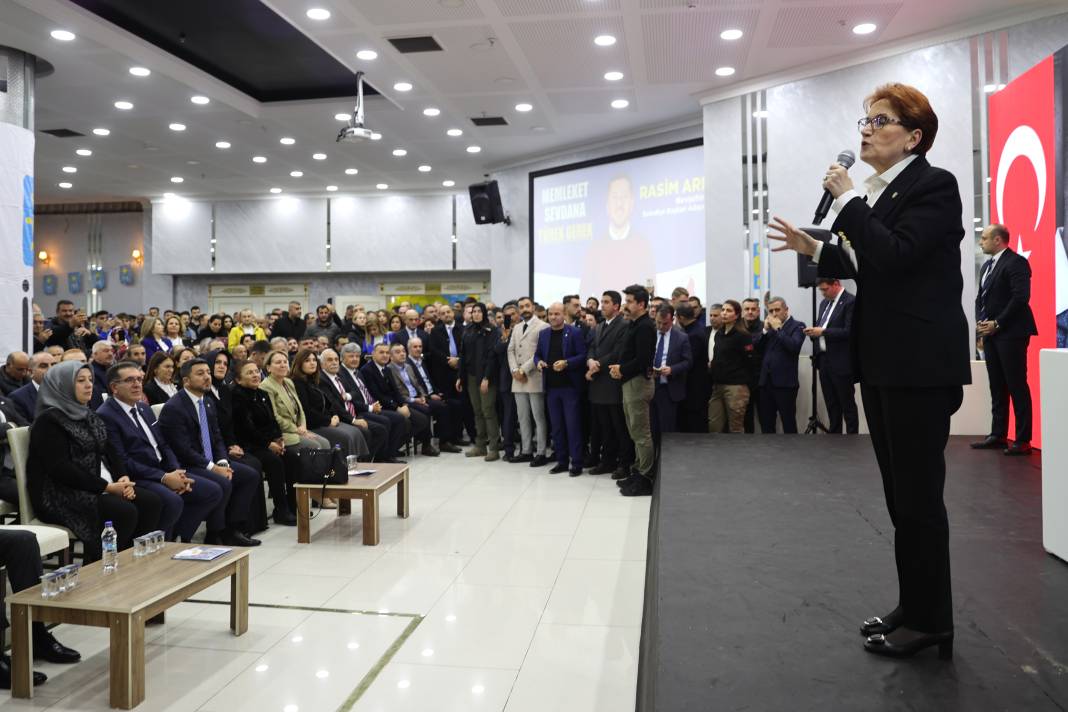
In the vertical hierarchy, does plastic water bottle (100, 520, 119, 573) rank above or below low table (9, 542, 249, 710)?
above

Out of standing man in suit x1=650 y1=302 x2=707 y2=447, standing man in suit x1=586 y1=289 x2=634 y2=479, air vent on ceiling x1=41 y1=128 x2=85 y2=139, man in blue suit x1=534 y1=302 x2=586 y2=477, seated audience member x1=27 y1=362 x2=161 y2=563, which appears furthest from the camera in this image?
air vent on ceiling x1=41 y1=128 x2=85 y2=139

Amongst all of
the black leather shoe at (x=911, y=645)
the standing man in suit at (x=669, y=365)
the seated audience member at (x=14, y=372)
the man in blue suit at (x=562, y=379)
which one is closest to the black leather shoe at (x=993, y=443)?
the standing man in suit at (x=669, y=365)

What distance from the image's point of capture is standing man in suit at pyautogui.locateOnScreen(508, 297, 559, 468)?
730 centimetres

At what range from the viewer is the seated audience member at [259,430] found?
521 centimetres

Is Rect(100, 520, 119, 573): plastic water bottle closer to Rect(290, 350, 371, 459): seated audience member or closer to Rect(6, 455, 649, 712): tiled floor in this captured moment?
Rect(6, 455, 649, 712): tiled floor

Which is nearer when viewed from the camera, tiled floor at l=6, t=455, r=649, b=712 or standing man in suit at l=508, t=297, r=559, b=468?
tiled floor at l=6, t=455, r=649, b=712

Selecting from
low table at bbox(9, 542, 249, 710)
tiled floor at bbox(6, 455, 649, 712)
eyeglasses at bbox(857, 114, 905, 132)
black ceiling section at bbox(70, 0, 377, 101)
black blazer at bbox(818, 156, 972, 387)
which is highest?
black ceiling section at bbox(70, 0, 377, 101)

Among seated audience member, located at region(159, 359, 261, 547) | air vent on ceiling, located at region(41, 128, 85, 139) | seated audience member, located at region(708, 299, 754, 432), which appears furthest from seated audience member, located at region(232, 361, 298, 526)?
air vent on ceiling, located at region(41, 128, 85, 139)

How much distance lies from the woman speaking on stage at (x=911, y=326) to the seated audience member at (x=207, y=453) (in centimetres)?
374

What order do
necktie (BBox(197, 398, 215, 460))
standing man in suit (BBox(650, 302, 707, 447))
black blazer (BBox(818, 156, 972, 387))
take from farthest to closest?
standing man in suit (BBox(650, 302, 707, 447)) < necktie (BBox(197, 398, 215, 460)) < black blazer (BBox(818, 156, 972, 387))

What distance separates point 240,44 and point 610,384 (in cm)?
524

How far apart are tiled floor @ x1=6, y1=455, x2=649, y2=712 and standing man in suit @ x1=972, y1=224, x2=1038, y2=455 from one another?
2533 millimetres

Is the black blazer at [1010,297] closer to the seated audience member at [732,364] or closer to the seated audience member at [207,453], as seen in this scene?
the seated audience member at [732,364]

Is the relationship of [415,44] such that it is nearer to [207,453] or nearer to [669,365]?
[669,365]
